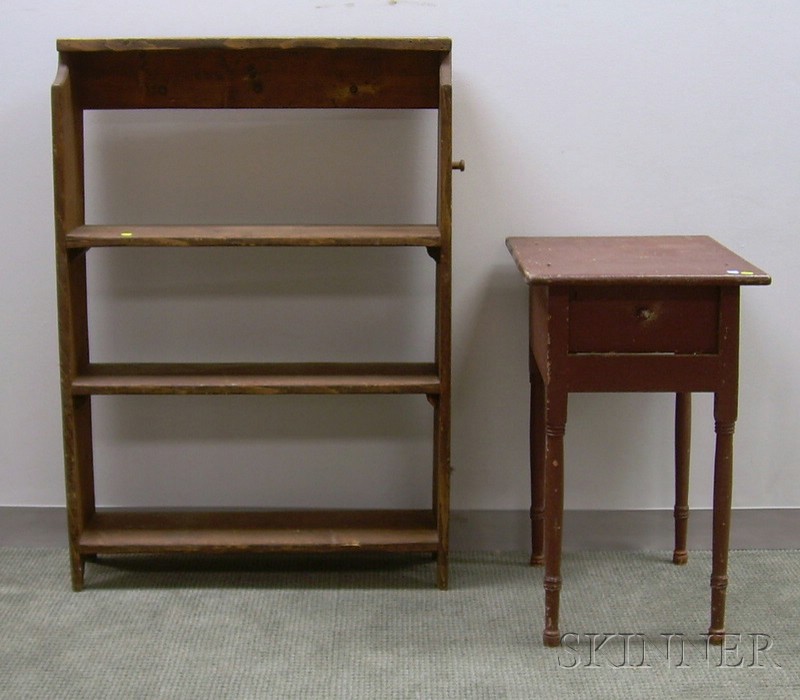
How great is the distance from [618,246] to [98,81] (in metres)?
1.35

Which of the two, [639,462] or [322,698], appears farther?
[639,462]

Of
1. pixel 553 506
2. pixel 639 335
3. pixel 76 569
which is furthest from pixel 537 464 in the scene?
pixel 76 569

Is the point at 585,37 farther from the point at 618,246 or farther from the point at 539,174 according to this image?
the point at 618,246

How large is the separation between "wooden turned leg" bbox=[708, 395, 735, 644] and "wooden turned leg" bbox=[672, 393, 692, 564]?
43cm

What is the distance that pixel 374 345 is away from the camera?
3164 millimetres

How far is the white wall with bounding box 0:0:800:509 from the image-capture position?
3.01m

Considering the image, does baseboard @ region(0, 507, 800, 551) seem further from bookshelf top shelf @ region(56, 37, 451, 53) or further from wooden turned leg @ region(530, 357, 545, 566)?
bookshelf top shelf @ region(56, 37, 451, 53)

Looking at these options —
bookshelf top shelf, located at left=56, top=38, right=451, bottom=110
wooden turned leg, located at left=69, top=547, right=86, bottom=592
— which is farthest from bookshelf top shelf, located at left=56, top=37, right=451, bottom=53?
wooden turned leg, located at left=69, top=547, right=86, bottom=592

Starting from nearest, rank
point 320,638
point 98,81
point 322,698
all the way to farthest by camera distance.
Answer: point 322,698 → point 320,638 → point 98,81

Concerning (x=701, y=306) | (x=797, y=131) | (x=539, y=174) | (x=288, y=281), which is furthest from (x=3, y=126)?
(x=797, y=131)

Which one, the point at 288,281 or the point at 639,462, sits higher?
the point at 288,281

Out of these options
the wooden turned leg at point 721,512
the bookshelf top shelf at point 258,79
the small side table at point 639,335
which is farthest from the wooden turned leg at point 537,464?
the bookshelf top shelf at point 258,79

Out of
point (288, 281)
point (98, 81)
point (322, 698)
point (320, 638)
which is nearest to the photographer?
point (322, 698)

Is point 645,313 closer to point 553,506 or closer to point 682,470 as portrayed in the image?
point 553,506
